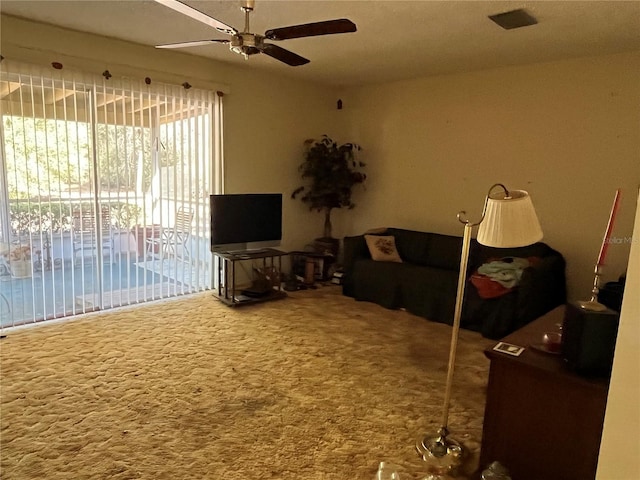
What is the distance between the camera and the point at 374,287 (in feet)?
15.4

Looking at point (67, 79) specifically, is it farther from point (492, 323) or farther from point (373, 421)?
point (492, 323)

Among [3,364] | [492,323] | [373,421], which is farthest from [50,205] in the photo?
[492,323]

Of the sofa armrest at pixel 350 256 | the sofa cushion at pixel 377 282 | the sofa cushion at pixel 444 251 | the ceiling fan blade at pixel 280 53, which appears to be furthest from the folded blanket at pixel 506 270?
the ceiling fan blade at pixel 280 53

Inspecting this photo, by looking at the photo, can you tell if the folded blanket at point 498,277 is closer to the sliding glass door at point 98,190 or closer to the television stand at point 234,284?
the television stand at point 234,284

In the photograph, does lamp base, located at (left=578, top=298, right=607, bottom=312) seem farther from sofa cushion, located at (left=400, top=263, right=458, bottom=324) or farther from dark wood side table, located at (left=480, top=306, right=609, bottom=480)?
sofa cushion, located at (left=400, top=263, right=458, bottom=324)

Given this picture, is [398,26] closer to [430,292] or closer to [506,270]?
[506,270]

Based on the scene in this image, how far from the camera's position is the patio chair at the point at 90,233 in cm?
385

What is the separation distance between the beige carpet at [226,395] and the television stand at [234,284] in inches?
16.1

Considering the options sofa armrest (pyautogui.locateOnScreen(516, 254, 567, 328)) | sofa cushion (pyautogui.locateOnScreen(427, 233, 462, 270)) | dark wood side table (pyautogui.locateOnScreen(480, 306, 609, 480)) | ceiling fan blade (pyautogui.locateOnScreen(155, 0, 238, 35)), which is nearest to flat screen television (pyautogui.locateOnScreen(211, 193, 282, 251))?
sofa cushion (pyautogui.locateOnScreen(427, 233, 462, 270))

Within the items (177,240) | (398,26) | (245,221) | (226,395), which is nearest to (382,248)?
(245,221)

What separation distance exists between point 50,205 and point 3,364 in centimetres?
133

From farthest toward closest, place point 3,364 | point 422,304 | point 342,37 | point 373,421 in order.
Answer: point 422,304, point 342,37, point 3,364, point 373,421

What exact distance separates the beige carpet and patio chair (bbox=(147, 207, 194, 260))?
65cm

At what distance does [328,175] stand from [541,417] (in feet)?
13.3
